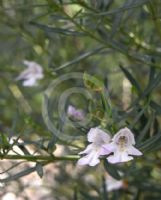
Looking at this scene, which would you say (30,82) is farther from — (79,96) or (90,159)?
(90,159)

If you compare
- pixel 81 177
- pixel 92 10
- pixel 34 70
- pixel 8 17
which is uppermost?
pixel 92 10

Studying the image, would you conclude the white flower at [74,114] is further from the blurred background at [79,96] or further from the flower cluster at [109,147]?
the flower cluster at [109,147]

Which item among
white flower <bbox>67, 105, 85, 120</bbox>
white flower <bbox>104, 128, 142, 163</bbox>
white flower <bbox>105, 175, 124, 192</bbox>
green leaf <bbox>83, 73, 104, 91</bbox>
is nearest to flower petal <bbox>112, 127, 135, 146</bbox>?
white flower <bbox>104, 128, 142, 163</bbox>

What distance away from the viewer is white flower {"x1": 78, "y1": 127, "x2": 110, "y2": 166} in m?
1.16

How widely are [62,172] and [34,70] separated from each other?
21.5 inches

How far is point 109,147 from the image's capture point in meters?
1.18

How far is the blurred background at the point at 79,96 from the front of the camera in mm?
1306

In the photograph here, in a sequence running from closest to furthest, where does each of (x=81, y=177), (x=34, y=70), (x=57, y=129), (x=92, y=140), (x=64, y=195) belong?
(x=92, y=140)
(x=57, y=129)
(x=34, y=70)
(x=64, y=195)
(x=81, y=177)

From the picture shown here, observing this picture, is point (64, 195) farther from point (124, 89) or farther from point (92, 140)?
point (92, 140)

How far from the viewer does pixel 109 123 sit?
1230 mm

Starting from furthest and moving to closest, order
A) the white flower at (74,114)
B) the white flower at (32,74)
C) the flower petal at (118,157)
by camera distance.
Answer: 1. the white flower at (32,74)
2. the white flower at (74,114)
3. the flower petal at (118,157)

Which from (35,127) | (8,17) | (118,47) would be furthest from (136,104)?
(8,17)

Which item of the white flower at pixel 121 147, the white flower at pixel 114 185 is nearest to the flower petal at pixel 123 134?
the white flower at pixel 121 147

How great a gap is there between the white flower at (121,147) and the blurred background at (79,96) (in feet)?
0.13
